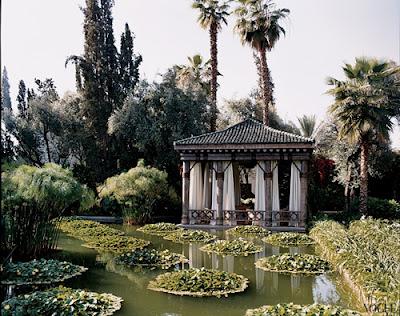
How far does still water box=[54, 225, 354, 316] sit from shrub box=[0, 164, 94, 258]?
1.03 m

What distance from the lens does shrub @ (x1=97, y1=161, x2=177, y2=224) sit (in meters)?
19.8

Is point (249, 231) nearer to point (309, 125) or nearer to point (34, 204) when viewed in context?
point (34, 204)

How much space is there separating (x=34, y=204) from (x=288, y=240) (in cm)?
797

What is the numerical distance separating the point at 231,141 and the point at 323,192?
953cm

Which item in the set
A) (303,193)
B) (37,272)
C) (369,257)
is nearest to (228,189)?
(303,193)

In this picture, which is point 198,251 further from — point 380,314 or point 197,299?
point 380,314

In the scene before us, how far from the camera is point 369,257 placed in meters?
9.02

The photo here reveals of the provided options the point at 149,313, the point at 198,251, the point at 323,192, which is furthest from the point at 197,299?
the point at 323,192

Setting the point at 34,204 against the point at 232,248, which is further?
the point at 232,248

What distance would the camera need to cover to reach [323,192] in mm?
26250

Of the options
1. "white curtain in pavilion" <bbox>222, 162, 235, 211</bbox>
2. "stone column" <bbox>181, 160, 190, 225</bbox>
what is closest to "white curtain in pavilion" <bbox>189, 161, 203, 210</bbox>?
"stone column" <bbox>181, 160, 190, 225</bbox>

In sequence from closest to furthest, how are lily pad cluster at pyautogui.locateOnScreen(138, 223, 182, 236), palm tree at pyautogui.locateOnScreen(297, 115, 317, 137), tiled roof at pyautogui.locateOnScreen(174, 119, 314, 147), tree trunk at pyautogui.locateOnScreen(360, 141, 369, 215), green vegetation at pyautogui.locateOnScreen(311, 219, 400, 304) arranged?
1. green vegetation at pyautogui.locateOnScreen(311, 219, 400, 304)
2. lily pad cluster at pyautogui.locateOnScreen(138, 223, 182, 236)
3. tiled roof at pyautogui.locateOnScreen(174, 119, 314, 147)
4. tree trunk at pyautogui.locateOnScreen(360, 141, 369, 215)
5. palm tree at pyautogui.locateOnScreen(297, 115, 317, 137)

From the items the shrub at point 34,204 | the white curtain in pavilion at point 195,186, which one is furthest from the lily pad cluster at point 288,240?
the shrub at point 34,204

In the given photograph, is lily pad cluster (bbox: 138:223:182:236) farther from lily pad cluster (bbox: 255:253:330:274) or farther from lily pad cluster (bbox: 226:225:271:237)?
lily pad cluster (bbox: 255:253:330:274)
